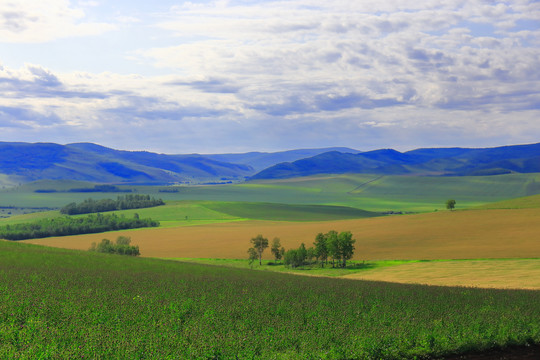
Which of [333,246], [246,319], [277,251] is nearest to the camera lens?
[246,319]

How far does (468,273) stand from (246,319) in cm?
3880

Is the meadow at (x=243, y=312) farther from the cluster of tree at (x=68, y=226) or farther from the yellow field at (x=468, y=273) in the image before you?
the cluster of tree at (x=68, y=226)

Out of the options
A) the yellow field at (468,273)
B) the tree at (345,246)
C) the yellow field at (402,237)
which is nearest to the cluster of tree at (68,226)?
the yellow field at (402,237)

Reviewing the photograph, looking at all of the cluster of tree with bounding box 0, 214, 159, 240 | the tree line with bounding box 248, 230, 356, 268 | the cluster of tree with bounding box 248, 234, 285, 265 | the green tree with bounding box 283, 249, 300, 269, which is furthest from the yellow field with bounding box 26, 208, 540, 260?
the cluster of tree with bounding box 0, 214, 159, 240

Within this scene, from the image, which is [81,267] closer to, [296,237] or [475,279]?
[475,279]

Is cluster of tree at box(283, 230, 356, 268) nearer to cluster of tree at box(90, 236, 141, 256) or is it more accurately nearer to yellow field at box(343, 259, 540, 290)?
yellow field at box(343, 259, 540, 290)

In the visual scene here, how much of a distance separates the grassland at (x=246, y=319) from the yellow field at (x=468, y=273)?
12.0 meters

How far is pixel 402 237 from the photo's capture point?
92.8 meters

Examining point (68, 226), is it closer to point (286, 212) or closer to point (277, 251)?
point (277, 251)

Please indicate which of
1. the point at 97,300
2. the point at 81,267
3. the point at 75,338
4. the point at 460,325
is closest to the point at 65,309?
the point at 97,300

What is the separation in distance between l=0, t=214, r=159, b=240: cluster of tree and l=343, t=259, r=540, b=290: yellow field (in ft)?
307

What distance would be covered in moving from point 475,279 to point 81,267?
3839cm

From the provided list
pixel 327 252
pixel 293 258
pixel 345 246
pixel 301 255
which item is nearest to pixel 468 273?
pixel 345 246

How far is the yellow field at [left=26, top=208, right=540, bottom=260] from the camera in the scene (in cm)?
7738
